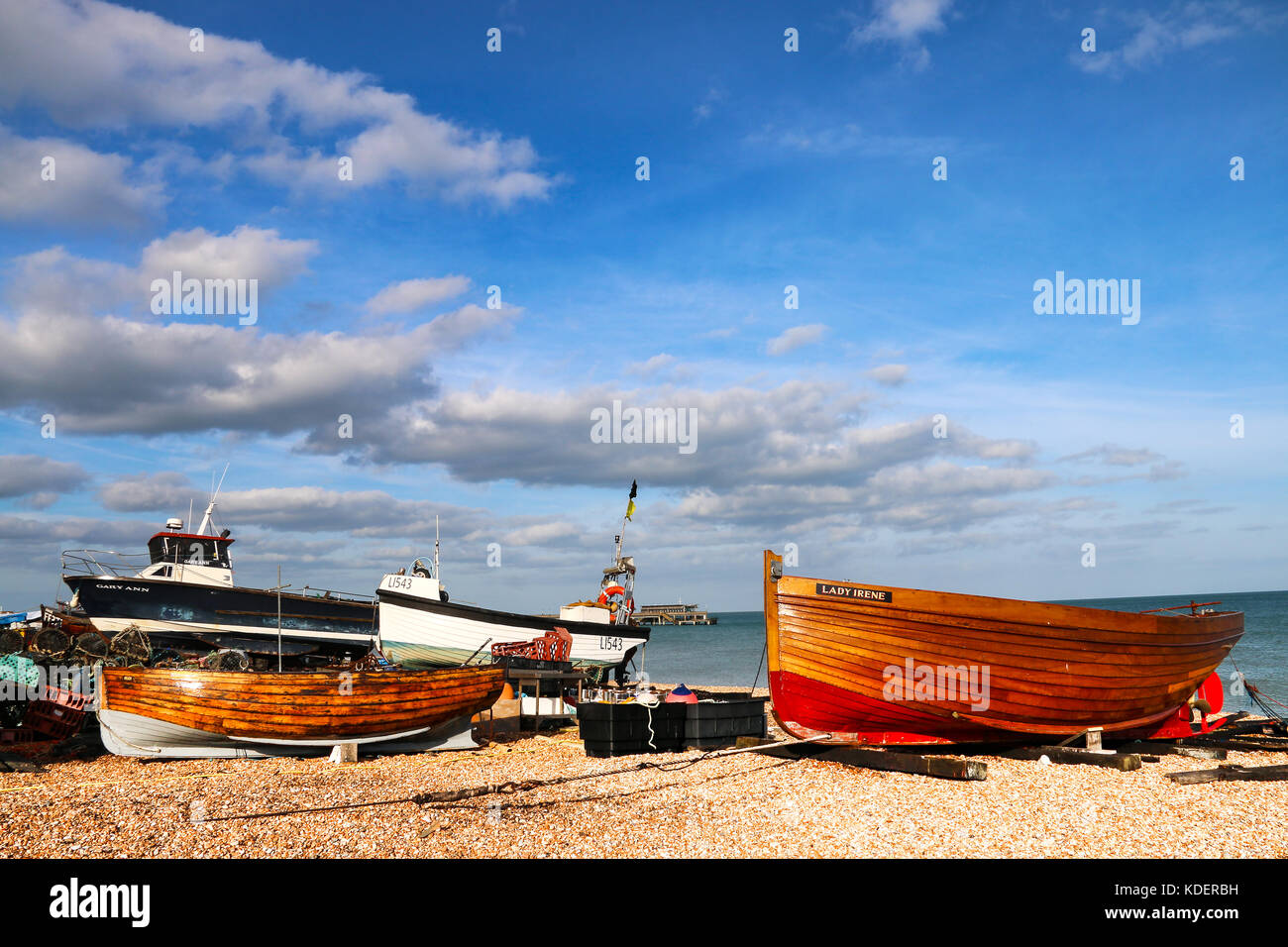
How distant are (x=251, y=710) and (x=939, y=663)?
40.0 feet

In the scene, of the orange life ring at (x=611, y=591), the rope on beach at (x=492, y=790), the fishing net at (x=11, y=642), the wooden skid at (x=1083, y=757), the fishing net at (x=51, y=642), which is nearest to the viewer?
the rope on beach at (x=492, y=790)

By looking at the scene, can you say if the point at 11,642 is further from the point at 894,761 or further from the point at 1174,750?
the point at 1174,750

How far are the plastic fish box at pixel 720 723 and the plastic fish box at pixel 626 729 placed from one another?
0.39m

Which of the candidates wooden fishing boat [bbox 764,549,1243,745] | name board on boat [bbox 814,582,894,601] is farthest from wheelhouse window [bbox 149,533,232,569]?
name board on boat [bbox 814,582,894,601]

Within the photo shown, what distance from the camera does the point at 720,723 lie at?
14.7m

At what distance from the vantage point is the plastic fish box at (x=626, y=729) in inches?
548

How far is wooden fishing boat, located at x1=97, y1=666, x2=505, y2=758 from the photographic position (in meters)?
14.1

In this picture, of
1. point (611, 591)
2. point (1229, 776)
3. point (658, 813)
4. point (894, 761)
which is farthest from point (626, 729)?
point (611, 591)

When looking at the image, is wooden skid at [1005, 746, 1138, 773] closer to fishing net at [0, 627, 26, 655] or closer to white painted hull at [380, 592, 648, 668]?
white painted hull at [380, 592, 648, 668]

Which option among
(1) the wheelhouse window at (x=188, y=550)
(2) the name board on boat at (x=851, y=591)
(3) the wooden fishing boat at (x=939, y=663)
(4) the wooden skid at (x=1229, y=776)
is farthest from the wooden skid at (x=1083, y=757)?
(1) the wheelhouse window at (x=188, y=550)

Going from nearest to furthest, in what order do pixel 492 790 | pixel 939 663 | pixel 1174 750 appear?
pixel 492 790 → pixel 939 663 → pixel 1174 750

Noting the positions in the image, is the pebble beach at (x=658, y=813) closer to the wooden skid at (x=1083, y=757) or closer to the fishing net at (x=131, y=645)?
the wooden skid at (x=1083, y=757)

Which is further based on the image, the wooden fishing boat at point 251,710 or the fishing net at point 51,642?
the fishing net at point 51,642
